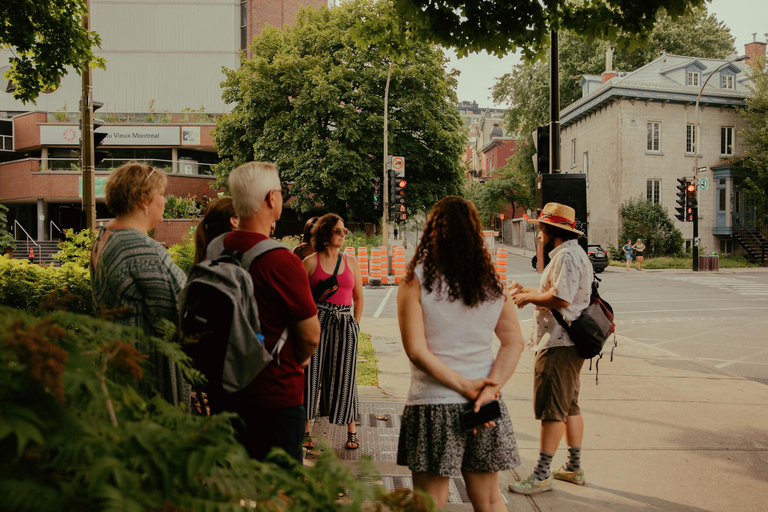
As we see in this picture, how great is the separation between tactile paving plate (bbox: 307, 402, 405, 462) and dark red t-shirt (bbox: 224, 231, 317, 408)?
7.10 feet

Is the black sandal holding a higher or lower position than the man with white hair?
lower

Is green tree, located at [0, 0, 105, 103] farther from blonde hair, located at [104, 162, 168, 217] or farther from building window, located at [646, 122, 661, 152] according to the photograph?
building window, located at [646, 122, 661, 152]

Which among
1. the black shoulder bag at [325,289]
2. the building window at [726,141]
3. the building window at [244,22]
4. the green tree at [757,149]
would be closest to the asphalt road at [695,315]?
the black shoulder bag at [325,289]

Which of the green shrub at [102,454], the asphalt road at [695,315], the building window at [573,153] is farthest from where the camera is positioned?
the building window at [573,153]

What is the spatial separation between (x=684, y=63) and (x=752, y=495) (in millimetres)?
39213

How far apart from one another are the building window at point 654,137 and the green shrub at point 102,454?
38930 millimetres

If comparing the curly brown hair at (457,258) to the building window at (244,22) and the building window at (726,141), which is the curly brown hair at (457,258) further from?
the building window at (244,22)

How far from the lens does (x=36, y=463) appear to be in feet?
3.67

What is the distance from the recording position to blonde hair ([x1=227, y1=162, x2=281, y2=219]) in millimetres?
2701

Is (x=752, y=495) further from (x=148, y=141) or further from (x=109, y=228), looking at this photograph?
(x=148, y=141)

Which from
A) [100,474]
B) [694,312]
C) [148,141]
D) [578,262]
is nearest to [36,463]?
[100,474]

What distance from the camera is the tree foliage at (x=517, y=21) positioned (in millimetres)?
6379

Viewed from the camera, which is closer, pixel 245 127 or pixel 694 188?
pixel 694 188

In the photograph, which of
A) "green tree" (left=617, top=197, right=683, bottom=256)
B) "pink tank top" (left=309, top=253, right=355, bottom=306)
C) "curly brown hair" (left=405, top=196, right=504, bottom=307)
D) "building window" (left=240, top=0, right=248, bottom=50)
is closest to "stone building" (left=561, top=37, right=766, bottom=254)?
"green tree" (left=617, top=197, right=683, bottom=256)
